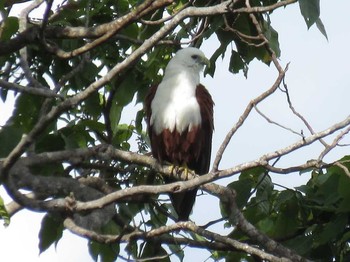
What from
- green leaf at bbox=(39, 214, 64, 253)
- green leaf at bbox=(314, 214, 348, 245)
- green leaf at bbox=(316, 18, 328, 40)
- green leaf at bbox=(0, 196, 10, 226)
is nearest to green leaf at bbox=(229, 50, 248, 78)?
green leaf at bbox=(316, 18, 328, 40)

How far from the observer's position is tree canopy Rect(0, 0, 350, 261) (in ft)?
14.6

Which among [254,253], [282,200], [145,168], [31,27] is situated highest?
[31,27]

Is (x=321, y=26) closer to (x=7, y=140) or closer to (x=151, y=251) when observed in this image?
(x=151, y=251)

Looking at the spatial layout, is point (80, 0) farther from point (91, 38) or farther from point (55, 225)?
point (55, 225)

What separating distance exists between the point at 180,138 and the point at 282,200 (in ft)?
5.33

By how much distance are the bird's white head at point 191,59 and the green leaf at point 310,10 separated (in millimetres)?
2093

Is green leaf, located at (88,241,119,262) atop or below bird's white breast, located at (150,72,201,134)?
below

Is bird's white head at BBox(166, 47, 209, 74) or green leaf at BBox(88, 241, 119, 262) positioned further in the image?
bird's white head at BBox(166, 47, 209, 74)

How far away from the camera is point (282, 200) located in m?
5.07

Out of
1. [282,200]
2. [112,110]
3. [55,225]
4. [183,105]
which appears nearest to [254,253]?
[282,200]

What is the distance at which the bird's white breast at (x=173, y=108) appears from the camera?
21.2ft

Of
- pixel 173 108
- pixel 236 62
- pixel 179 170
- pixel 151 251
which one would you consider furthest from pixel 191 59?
pixel 151 251

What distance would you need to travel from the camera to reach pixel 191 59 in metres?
6.96

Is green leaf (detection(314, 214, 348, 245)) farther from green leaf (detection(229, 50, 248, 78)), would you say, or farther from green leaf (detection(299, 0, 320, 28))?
green leaf (detection(229, 50, 248, 78))
